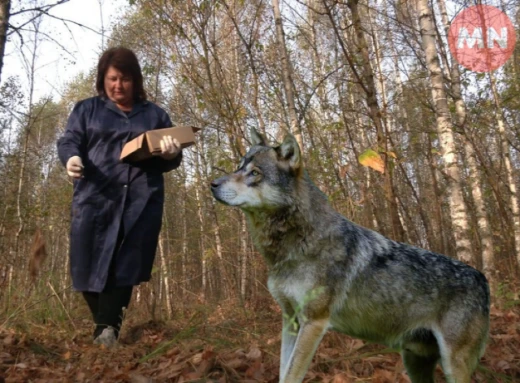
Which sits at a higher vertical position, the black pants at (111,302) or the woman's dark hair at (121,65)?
the woman's dark hair at (121,65)

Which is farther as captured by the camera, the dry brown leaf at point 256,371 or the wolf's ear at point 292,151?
the dry brown leaf at point 256,371

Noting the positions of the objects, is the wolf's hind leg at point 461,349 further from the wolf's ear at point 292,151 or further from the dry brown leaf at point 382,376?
the wolf's ear at point 292,151

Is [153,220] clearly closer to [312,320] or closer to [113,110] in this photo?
[113,110]

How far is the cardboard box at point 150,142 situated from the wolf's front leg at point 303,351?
87.0 inches

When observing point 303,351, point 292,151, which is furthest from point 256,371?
point 292,151

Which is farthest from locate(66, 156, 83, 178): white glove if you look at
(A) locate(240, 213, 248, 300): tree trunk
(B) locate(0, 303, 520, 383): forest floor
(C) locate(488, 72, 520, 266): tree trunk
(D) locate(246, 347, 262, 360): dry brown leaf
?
(C) locate(488, 72, 520, 266): tree trunk

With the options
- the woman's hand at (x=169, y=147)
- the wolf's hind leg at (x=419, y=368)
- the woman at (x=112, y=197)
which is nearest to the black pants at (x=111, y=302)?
the woman at (x=112, y=197)

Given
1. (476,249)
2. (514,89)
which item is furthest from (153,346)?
(514,89)

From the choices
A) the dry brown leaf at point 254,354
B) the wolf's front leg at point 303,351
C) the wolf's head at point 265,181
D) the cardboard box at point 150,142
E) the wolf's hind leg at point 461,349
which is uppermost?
the cardboard box at point 150,142

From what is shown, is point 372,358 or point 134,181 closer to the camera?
point 372,358

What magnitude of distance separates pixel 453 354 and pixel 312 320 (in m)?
0.89

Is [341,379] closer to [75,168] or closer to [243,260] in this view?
[75,168]

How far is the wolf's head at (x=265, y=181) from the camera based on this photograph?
2.97 meters

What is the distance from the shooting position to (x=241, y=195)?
9.73ft
